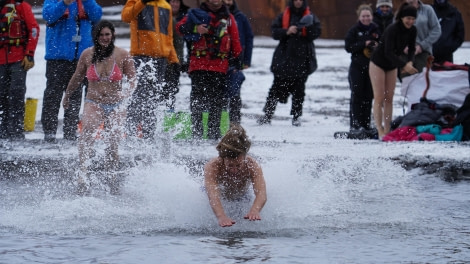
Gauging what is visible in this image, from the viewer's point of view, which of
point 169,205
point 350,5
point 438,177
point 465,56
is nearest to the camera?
point 169,205

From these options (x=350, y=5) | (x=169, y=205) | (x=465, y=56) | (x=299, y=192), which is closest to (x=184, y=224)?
(x=169, y=205)

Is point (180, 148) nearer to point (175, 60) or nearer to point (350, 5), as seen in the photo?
point (175, 60)

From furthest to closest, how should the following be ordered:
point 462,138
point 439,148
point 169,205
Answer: point 462,138 → point 439,148 → point 169,205

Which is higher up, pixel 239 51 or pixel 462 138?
pixel 239 51

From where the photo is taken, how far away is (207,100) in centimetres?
1215

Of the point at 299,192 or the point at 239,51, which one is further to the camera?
the point at 239,51

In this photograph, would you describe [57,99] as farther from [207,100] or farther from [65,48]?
[207,100]

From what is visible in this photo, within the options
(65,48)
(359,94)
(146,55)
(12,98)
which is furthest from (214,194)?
(359,94)

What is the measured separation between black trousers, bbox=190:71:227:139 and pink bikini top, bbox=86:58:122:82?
8.99 feet

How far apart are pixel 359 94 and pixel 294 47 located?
1498 millimetres

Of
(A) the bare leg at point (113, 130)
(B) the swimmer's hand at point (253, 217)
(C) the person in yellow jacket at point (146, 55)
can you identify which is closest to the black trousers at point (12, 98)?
(C) the person in yellow jacket at point (146, 55)

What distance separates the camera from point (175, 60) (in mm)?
12133

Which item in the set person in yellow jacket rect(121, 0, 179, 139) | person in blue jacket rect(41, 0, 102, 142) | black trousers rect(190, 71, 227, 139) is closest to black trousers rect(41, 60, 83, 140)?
person in blue jacket rect(41, 0, 102, 142)

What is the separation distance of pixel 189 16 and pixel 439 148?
128 inches
